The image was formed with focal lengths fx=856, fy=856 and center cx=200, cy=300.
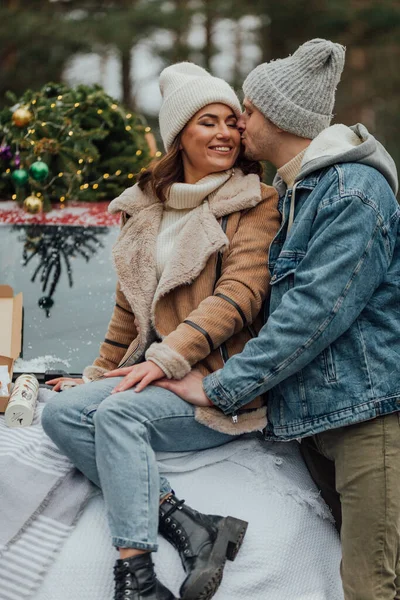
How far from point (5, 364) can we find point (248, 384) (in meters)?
1.05

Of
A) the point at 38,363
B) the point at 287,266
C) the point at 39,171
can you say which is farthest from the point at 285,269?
the point at 39,171

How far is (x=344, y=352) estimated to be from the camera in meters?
2.46

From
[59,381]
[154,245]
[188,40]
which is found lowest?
[188,40]

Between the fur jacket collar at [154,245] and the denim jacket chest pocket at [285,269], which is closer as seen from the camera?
the denim jacket chest pocket at [285,269]

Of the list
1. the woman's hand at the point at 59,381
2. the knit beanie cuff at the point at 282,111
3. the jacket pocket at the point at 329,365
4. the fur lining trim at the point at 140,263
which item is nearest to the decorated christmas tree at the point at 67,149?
the woman's hand at the point at 59,381

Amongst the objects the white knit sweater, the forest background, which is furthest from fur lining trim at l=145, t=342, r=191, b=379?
the forest background

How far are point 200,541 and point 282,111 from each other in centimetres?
133

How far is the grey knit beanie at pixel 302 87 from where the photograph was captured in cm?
267

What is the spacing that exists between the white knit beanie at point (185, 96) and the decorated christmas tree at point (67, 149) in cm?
139

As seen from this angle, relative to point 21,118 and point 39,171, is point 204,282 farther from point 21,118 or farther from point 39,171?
point 21,118

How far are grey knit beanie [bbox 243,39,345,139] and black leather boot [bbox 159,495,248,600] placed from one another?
4.00 feet

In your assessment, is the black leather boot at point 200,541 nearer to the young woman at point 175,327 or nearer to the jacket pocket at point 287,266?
the young woman at point 175,327

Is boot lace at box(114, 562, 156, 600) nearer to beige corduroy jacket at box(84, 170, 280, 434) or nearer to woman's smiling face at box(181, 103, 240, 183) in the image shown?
beige corduroy jacket at box(84, 170, 280, 434)

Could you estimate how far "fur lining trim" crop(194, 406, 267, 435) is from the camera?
2562 mm
